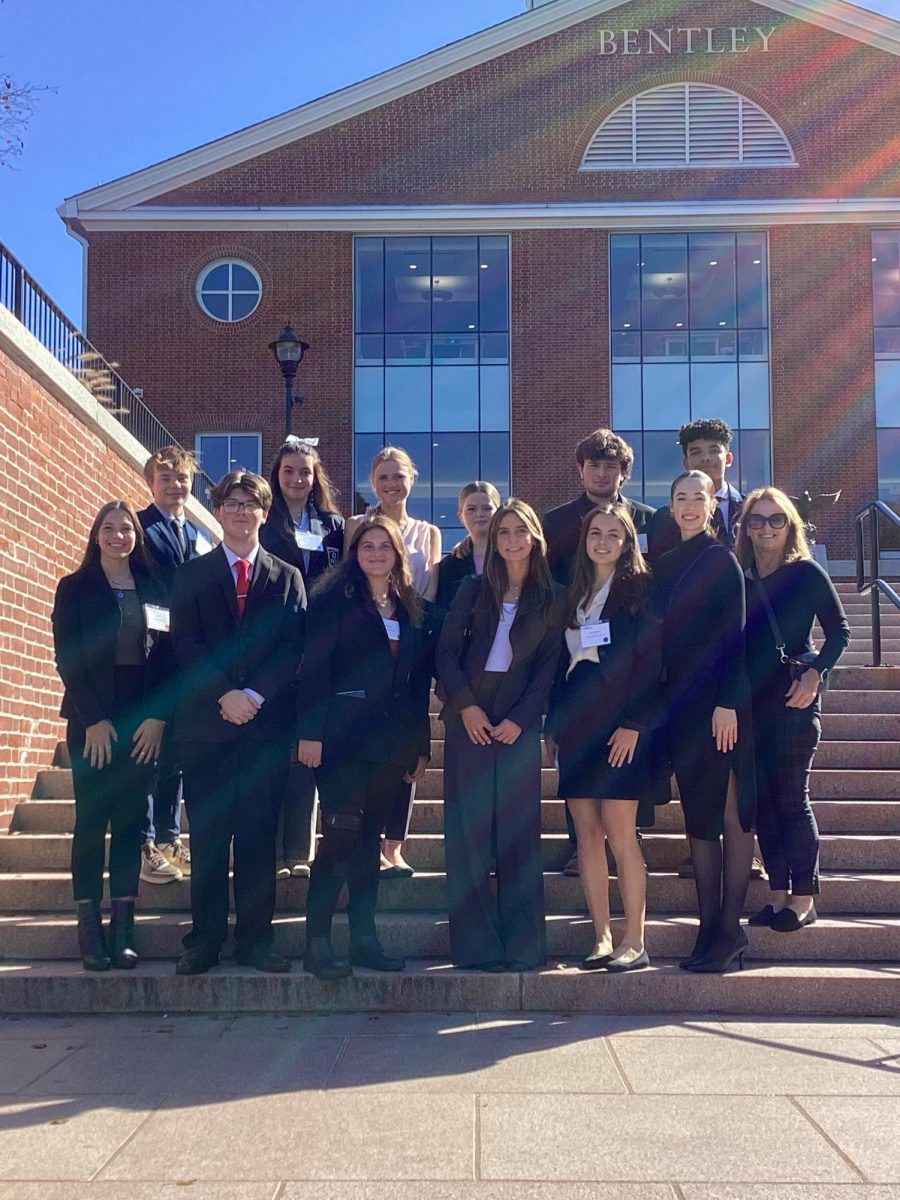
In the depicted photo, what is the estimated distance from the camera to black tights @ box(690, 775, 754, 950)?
4.98m

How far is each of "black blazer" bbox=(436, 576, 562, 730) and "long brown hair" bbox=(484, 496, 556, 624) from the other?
0.09 feet

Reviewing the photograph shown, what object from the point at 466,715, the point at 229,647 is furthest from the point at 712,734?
the point at 229,647

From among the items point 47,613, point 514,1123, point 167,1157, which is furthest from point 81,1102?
point 47,613

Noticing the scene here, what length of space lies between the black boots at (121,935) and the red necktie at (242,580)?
1.39 m

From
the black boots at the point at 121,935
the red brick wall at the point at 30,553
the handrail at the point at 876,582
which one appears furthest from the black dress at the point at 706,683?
the handrail at the point at 876,582

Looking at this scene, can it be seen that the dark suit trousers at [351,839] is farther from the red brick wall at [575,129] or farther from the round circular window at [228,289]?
the red brick wall at [575,129]

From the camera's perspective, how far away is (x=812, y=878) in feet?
16.8

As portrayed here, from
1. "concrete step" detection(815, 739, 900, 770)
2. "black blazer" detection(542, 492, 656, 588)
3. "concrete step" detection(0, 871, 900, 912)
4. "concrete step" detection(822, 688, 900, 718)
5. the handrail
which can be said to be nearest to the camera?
"concrete step" detection(0, 871, 900, 912)

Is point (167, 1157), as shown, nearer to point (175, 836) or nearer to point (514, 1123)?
point (514, 1123)

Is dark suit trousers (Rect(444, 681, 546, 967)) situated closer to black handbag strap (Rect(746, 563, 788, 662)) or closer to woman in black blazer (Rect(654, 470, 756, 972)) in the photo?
woman in black blazer (Rect(654, 470, 756, 972))

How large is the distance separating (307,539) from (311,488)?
30 centimetres

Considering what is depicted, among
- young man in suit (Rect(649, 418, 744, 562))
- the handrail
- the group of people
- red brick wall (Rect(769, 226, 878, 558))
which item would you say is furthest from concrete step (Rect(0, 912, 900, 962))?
red brick wall (Rect(769, 226, 878, 558))

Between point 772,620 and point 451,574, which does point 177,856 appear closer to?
point 451,574

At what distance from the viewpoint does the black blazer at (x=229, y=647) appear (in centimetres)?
495
